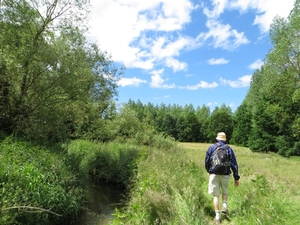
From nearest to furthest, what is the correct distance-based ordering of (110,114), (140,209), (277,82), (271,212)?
(271,212) → (140,209) → (110,114) → (277,82)

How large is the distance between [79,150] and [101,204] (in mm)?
5713

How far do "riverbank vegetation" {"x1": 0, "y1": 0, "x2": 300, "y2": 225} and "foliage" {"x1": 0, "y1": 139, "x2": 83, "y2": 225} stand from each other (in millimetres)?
28

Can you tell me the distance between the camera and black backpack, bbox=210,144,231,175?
570 cm

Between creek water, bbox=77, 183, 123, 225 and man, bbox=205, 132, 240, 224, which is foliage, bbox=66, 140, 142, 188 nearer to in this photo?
creek water, bbox=77, 183, 123, 225

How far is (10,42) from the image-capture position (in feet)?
35.6

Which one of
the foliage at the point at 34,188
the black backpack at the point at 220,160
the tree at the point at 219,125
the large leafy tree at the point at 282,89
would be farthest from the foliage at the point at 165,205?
the tree at the point at 219,125

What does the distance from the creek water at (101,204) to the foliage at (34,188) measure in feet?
2.72

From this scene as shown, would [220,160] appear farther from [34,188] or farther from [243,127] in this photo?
[243,127]

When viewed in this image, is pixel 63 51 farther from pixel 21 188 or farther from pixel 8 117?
pixel 21 188

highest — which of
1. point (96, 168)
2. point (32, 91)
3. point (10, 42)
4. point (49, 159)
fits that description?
point (10, 42)

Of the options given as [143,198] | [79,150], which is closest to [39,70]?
[79,150]

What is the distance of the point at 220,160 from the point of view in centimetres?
571

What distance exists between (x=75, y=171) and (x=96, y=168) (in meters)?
5.70

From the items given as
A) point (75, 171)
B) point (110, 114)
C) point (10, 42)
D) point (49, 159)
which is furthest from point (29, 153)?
point (110, 114)
